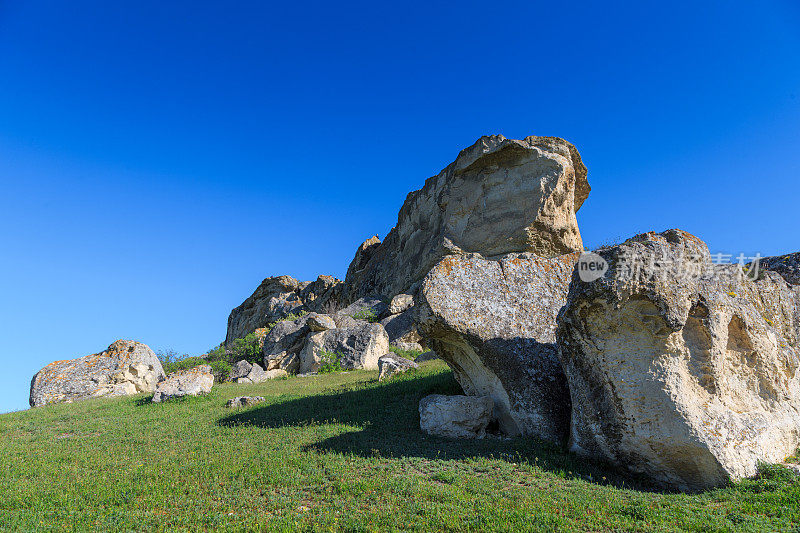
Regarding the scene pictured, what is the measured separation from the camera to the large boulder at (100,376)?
2095 centimetres

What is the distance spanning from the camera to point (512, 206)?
1442 inches

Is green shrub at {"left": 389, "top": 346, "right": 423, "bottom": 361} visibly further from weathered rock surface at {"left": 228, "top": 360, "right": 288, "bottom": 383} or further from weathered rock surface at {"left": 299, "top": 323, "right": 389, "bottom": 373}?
weathered rock surface at {"left": 228, "top": 360, "right": 288, "bottom": 383}

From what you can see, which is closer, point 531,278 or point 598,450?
point 598,450

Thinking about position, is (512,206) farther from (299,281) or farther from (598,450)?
(299,281)

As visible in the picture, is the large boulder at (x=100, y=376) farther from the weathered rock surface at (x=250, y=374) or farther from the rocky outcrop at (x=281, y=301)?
the rocky outcrop at (x=281, y=301)

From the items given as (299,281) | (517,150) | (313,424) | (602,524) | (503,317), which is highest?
(517,150)

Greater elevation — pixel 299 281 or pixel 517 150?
pixel 517 150

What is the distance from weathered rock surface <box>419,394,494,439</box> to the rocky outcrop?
3906 cm

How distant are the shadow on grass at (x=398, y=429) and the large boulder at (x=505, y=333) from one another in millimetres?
858

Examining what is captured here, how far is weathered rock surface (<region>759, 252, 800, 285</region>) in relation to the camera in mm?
13305

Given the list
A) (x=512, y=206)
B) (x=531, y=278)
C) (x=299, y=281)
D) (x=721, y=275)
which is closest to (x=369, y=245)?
(x=299, y=281)

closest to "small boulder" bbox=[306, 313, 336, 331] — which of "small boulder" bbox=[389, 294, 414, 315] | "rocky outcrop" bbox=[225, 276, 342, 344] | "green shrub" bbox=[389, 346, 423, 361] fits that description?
"green shrub" bbox=[389, 346, 423, 361]

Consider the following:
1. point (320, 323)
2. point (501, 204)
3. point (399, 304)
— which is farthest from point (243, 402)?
point (501, 204)

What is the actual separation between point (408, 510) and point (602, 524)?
102 inches
